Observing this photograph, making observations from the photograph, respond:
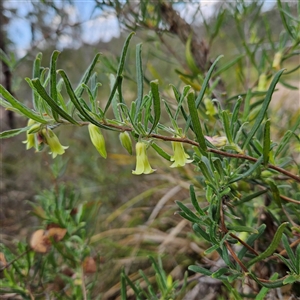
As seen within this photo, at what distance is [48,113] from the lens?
1.19 ft

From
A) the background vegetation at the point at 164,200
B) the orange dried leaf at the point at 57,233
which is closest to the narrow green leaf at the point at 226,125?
the background vegetation at the point at 164,200

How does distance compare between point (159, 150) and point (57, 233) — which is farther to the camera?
point (57, 233)

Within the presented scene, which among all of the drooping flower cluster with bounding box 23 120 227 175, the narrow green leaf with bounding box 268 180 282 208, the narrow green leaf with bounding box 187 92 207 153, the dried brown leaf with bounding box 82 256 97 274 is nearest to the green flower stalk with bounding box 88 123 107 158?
the drooping flower cluster with bounding box 23 120 227 175

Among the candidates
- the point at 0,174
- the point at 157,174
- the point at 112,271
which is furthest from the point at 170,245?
the point at 0,174

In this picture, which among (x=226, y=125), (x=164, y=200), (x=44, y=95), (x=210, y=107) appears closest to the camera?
(x=44, y=95)

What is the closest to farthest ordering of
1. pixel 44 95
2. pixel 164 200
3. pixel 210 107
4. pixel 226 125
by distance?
pixel 44 95 → pixel 226 125 → pixel 210 107 → pixel 164 200

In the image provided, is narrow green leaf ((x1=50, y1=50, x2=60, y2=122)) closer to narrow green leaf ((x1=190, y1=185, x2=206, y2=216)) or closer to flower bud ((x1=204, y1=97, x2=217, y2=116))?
narrow green leaf ((x1=190, y1=185, x2=206, y2=216))

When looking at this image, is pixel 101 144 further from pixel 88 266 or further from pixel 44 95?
pixel 88 266

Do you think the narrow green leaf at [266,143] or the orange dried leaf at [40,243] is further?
the orange dried leaf at [40,243]

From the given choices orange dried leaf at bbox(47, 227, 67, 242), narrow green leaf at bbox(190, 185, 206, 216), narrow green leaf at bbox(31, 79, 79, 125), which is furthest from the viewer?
orange dried leaf at bbox(47, 227, 67, 242)

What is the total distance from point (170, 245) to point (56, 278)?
1.21 ft

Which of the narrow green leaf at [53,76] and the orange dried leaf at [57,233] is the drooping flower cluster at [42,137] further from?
the orange dried leaf at [57,233]

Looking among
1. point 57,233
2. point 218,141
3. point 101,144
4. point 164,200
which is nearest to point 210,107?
point 218,141

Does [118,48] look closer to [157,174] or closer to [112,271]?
[157,174]
